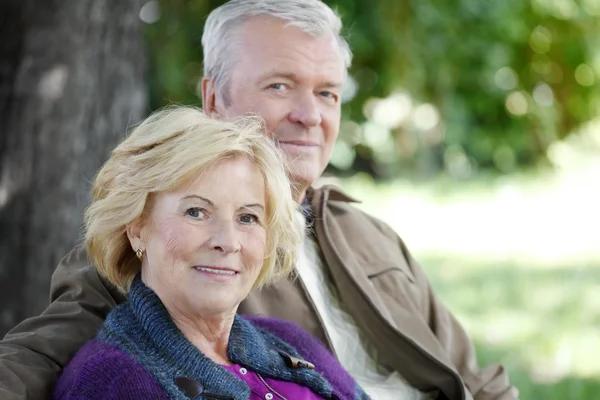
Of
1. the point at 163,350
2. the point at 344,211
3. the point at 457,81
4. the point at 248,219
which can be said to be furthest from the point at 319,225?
the point at 457,81

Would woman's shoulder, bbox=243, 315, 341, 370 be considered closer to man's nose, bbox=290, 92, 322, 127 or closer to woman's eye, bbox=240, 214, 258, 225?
woman's eye, bbox=240, 214, 258, 225

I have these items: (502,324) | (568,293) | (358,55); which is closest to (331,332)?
(502,324)

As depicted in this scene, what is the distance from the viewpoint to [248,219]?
7.42 feet

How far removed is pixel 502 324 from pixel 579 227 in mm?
3080

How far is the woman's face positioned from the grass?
3024 mm

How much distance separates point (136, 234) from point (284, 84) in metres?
0.91

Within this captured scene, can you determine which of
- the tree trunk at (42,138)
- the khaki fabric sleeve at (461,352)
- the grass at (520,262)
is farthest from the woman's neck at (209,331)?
the grass at (520,262)

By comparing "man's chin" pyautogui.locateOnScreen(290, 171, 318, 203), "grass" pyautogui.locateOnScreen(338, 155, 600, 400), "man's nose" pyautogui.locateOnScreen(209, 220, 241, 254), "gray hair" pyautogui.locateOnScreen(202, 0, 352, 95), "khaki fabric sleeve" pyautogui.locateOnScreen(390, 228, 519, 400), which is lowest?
"grass" pyautogui.locateOnScreen(338, 155, 600, 400)

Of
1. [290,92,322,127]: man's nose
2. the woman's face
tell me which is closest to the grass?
[290,92,322,127]: man's nose

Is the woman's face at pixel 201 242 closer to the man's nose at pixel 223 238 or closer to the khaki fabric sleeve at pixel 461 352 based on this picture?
the man's nose at pixel 223 238

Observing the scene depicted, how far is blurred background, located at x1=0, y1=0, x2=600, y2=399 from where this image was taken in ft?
Answer: 12.4

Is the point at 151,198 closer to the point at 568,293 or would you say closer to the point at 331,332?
the point at 331,332

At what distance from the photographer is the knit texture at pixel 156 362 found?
6.62 ft

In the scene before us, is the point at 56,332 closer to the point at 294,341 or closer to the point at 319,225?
the point at 294,341
